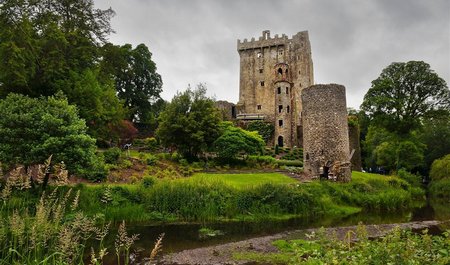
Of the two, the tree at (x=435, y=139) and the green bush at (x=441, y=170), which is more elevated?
the tree at (x=435, y=139)

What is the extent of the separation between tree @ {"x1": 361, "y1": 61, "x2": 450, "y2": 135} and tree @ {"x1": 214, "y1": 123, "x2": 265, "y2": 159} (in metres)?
13.2

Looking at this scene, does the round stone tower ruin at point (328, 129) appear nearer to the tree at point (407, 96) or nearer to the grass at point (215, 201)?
the grass at point (215, 201)

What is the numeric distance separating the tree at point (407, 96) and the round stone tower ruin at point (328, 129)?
396 inches

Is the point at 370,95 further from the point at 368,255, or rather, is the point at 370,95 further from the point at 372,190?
the point at 368,255

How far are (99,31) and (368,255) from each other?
93.5 ft

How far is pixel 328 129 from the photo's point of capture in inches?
1174

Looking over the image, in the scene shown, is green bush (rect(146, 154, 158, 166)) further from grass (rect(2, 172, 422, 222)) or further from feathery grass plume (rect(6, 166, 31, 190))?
feathery grass plume (rect(6, 166, 31, 190))

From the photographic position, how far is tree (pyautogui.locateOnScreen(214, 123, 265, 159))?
1379 inches

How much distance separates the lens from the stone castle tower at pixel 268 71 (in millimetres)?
59656

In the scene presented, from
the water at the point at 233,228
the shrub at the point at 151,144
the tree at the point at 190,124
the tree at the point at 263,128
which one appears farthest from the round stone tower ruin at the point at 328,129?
the tree at the point at 263,128

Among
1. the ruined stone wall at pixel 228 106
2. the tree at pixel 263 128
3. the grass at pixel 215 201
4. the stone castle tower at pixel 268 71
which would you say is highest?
the stone castle tower at pixel 268 71

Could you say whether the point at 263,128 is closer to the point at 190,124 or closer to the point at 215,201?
the point at 190,124

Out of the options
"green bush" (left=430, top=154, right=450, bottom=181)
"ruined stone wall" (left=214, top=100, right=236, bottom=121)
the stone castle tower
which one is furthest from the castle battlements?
"green bush" (left=430, top=154, right=450, bottom=181)

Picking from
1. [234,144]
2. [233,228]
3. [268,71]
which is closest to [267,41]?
[268,71]
